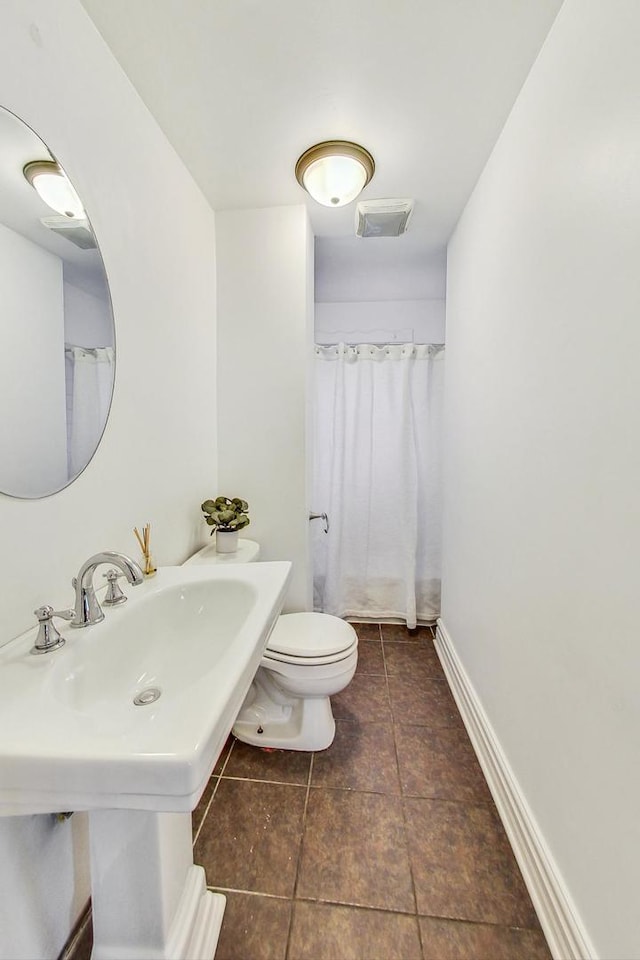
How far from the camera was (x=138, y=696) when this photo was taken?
2.72ft

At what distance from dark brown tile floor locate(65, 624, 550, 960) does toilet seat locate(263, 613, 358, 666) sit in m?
0.39

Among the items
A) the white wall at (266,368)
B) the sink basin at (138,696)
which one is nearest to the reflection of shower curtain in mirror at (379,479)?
the white wall at (266,368)

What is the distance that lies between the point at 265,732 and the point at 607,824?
1152 mm

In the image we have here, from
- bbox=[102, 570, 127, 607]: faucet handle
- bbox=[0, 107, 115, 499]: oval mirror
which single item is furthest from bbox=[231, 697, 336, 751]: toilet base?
bbox=[0, 107, 115, 499]: oval mirror

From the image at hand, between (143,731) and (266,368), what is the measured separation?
1593 mm

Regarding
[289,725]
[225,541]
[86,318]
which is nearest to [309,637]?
[289,725]

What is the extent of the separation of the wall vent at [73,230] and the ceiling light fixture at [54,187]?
0.05ft

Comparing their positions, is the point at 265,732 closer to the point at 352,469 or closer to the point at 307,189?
the point at 352,469

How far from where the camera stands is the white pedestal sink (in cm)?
49

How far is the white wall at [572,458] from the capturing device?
72cm

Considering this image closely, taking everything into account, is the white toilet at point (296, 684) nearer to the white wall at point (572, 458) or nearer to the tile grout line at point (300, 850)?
the tile grout line at point (300, 850)

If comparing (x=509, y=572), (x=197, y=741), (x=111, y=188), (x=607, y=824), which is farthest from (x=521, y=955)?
(x=111, y=188)

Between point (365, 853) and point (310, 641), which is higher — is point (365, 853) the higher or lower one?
the lower one

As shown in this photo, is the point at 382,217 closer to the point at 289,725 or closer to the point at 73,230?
the point at 73,230
